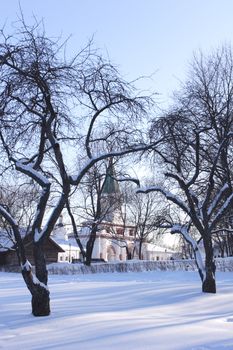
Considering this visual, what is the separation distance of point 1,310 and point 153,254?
321 feet

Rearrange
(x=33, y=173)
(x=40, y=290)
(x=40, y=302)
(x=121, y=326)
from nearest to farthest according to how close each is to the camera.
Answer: (x=121, y=326)
(x=40, y=302)
(x=40, y=290)
(x=33, y=173)

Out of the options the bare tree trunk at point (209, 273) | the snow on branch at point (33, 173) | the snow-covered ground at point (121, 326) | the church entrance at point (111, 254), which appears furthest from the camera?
the church entrance at point (111, 254)

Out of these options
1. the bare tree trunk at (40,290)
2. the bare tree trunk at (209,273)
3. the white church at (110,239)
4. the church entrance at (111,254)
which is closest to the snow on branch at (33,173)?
the bare tree trunk at (40,290)

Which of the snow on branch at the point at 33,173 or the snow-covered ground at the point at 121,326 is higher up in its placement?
the snow on branch at the point at 33,173

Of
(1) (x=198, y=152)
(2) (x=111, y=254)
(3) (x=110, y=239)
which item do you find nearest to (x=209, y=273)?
(1) (x=198, y=152)

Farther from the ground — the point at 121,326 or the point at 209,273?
the point at 209,273

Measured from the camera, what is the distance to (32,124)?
12930 mm

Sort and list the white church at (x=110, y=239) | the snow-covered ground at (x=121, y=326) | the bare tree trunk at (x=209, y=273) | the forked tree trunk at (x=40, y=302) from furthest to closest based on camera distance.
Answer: the white church at (x=110, y=239), the bare tree trunk at (x=209, y=273), the forked tree trunk at (x=40, y=302), the snow-covered ground at (x=121, y=326)

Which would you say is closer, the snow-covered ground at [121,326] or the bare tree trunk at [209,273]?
the snow-covered ground at [121,326]

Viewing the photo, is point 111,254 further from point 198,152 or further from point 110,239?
point 198,152

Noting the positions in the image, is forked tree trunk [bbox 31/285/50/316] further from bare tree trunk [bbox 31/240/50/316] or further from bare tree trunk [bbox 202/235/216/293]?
bare tree trunk [bbox 202/235/216/293]

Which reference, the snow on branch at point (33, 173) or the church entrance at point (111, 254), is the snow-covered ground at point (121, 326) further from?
the church entrance at point (111, 254)

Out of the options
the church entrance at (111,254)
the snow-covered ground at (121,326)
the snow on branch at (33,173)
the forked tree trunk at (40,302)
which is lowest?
the snow-covered ground at (121,326)

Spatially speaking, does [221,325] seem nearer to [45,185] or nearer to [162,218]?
[45,185]
